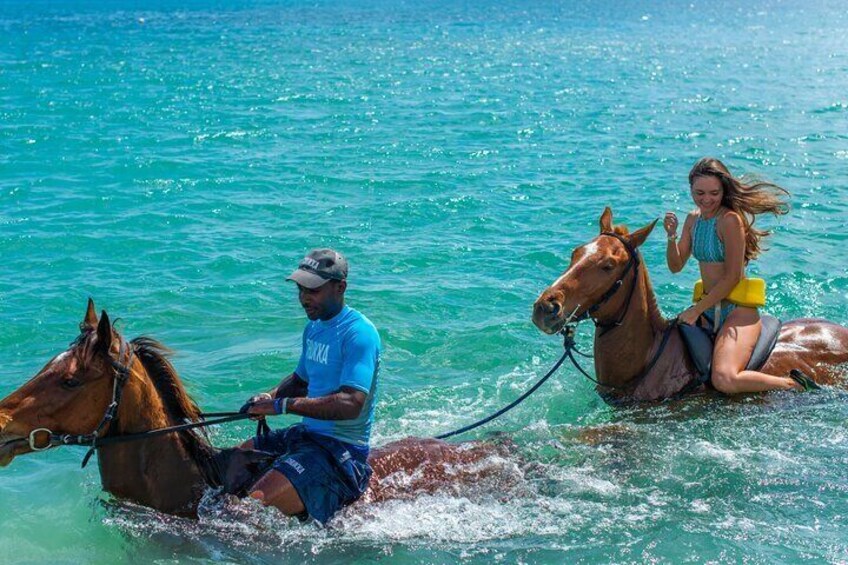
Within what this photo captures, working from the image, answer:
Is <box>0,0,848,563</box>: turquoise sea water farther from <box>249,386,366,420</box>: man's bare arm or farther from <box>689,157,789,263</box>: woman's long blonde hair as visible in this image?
<box>689,157,789,263</box>: woman's long blonde hair

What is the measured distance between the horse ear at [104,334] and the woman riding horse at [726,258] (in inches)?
193

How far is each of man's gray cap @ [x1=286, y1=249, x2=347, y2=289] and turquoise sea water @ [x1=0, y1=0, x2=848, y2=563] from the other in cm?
157

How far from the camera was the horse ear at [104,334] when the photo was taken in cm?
603

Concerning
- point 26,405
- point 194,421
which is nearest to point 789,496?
point 194,421

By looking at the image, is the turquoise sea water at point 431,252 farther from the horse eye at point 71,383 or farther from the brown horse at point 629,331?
the horse eye at point 71,383

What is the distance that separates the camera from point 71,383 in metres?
6.09

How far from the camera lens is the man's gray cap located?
6.56m

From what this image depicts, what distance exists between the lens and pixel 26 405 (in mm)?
6023

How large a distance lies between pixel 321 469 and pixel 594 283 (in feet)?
9.35

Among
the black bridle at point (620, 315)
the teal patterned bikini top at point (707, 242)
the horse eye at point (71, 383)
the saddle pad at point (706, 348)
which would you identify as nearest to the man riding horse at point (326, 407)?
the horse eye at point (71, 383)

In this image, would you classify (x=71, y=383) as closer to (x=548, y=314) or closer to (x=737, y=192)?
(x=548, y=314)

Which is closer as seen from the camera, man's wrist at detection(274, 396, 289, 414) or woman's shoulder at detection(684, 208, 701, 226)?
man's wrist at detection(274, 396, 289, 414)

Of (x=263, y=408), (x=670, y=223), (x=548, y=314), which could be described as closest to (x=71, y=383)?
(x=263, y=408)

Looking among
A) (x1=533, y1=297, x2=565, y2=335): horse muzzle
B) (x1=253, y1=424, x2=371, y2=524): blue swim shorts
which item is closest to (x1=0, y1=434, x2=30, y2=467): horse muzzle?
(x1=253, y1=424, x2=371, y2=524): blue swim shorts
